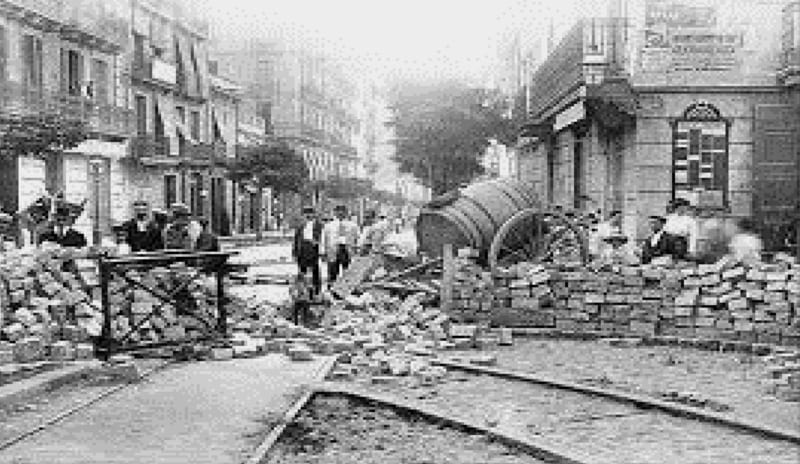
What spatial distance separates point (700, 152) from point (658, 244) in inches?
242

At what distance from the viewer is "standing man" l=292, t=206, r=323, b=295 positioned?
16.2 m

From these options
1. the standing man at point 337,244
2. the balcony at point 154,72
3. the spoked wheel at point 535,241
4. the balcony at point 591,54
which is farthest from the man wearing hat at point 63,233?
the balcony at point 154,72

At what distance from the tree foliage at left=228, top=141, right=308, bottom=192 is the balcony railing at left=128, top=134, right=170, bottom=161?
20.7 feet

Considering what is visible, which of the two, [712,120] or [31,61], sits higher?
[31,61]

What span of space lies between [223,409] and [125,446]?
1418 millimetres

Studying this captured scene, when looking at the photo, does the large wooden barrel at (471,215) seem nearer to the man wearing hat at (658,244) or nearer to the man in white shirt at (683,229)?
the man wearing hat at (658,244)

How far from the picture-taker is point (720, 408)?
28.9ft

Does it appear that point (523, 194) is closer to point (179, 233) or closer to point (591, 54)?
point (591, 54)

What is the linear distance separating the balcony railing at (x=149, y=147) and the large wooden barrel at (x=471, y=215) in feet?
83.9

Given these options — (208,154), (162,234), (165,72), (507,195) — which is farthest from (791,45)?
(208,154)

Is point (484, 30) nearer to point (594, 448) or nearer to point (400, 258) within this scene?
point (400, 258)

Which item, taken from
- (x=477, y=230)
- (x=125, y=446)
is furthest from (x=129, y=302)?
(x=477, y=230)

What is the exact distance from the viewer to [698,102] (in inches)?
768

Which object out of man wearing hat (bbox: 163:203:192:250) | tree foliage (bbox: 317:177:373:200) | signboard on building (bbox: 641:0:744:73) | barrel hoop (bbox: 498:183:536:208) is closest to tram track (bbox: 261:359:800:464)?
man wearing hat (bbox: 163:203:192:250)
